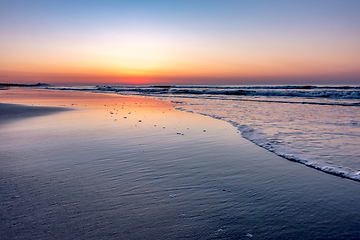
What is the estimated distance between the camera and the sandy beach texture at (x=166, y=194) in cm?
273

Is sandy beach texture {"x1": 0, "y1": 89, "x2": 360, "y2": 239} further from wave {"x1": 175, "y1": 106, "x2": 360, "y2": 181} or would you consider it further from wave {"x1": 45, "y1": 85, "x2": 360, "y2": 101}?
wave {"x1": 45, "y1": 85, "x2": 360, "y2": 101}

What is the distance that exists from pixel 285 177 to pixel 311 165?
114cm

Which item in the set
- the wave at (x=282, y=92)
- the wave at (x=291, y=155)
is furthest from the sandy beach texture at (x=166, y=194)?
the wave at (x=282, y=92)

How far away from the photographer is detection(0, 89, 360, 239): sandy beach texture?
273 centimetres

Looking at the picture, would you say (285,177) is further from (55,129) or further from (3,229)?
(55,129)

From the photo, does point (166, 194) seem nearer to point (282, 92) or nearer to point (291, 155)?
point (291, 155)

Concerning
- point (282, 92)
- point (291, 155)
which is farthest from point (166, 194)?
point (282, 92)

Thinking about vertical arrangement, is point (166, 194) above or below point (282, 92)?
below

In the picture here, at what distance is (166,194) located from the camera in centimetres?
366

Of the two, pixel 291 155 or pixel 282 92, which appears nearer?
pixel 291 155

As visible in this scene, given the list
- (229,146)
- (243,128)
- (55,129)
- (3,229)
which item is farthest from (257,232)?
(55,129)

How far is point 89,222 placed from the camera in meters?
2.81

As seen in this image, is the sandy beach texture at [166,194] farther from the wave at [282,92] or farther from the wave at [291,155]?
the wave at [282,92]

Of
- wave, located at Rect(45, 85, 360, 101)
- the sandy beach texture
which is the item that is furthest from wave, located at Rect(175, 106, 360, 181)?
wave, located at Rect(45, 85, 360, 101)
